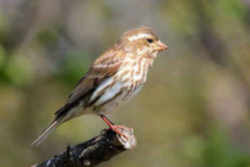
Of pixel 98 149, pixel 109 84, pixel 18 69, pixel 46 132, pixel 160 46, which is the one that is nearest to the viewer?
pixel 98 149

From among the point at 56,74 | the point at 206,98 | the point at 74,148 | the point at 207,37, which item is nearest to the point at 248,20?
the point at 207,37

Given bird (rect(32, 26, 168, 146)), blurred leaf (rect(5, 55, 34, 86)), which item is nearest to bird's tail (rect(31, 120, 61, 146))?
bird (rect(32, 26, 168, 146))

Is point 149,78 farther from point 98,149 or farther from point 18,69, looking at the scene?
point 98,149

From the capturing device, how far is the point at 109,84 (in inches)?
367

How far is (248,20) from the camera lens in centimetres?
1361

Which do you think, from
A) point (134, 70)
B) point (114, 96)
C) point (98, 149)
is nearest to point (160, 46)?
point (134, 70)

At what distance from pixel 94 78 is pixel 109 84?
264 millimetres

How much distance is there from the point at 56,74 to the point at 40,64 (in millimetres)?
748

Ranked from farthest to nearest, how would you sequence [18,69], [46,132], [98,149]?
1. [18,69]
2. [46,132]
3. [98,149]

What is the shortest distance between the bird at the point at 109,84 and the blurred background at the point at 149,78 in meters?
2.36

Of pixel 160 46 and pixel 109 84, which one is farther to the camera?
pixel 160 46

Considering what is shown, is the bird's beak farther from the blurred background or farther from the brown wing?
the blurred background

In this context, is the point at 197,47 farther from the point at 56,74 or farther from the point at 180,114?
the point at 56,74

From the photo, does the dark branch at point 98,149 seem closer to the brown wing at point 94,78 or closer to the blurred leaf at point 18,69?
the brown wing at point 94,78
